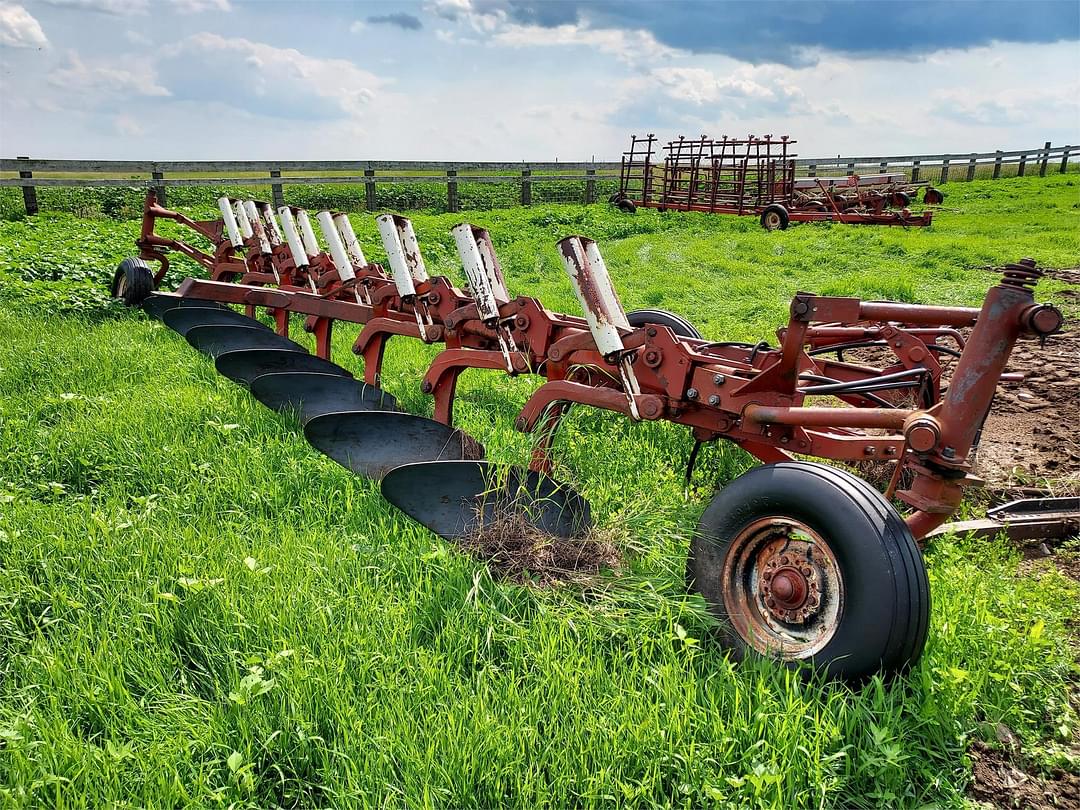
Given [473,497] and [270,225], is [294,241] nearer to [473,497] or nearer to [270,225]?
[270,225]

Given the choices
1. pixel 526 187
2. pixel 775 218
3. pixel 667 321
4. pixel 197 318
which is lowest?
pixel 197 318

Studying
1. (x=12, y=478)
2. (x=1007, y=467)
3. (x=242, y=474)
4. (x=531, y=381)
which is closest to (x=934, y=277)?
(x=1007, y=467)

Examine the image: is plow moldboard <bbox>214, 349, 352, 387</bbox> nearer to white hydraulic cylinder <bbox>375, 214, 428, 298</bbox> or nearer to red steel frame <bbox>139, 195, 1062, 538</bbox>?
red steel frame <bbox>139, 195, 1062, 538</bbox>

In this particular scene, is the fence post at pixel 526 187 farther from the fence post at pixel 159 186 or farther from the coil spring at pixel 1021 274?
the coil spring at pixel 1021 274

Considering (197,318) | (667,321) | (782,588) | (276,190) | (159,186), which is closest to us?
(782,588)

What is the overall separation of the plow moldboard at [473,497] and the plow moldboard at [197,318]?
4.04 m

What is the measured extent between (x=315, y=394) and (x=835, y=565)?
354 cm

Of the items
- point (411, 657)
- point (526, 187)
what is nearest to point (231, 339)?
point (411, 657)

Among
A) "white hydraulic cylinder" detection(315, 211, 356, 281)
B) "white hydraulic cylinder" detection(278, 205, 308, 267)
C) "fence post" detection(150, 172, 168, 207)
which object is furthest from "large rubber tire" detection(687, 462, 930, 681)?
"fence post" detection(150, 172, 168, 207)

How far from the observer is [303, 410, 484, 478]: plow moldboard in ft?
12.8

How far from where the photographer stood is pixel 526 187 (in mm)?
22188

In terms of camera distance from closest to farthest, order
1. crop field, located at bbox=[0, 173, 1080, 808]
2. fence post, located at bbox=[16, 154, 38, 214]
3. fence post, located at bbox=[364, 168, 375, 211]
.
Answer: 1. crop field, located at bbox=[0, 173, 1080, 808]
2. fence post, located at bbox=[16, 154, 38, 214]
3. fence post, located at bbox=[364, 168, 375, 211]

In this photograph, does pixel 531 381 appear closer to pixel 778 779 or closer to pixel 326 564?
pixel 326 564

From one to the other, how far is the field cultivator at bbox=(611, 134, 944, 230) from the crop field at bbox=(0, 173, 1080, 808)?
14.8 metres
